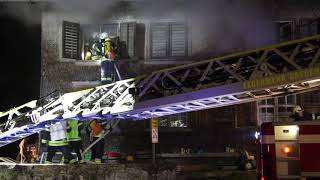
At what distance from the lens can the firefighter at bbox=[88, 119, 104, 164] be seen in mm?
11484

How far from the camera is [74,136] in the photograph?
447 inches

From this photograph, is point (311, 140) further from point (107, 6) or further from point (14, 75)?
point (14, 75)

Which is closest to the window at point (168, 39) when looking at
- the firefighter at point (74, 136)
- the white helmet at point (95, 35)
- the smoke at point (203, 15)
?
the smoke at point (203, 15)

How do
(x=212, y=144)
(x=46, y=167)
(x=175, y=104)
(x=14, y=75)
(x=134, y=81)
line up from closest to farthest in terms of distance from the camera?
1. (x=175, y=104)
2. (x=134, y=81)
3. (x=46, y=167)
4. (x=212, y=144)
5. (x=14, y=75)

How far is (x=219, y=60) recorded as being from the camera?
826cm

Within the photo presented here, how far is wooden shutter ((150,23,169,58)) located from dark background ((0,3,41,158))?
4.45 meters

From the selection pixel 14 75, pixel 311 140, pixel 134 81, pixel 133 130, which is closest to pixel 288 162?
pixel 311 140

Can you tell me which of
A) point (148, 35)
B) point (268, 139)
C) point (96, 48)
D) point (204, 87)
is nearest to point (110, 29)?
point (96, 48)

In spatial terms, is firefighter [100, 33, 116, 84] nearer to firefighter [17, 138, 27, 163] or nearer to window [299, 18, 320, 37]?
firefighter [17, 138, 27, 163]

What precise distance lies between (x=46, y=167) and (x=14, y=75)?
7.15 metres

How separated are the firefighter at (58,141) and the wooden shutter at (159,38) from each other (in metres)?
4.13

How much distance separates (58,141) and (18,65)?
646 centimetres

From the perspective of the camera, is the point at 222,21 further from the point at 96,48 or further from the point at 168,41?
the point at 96,48

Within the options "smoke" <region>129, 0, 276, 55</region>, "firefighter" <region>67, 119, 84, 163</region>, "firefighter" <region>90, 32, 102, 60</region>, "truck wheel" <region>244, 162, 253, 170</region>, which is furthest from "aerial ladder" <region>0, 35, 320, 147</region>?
"smoke" <region>129, 0, 276, 55</region>
